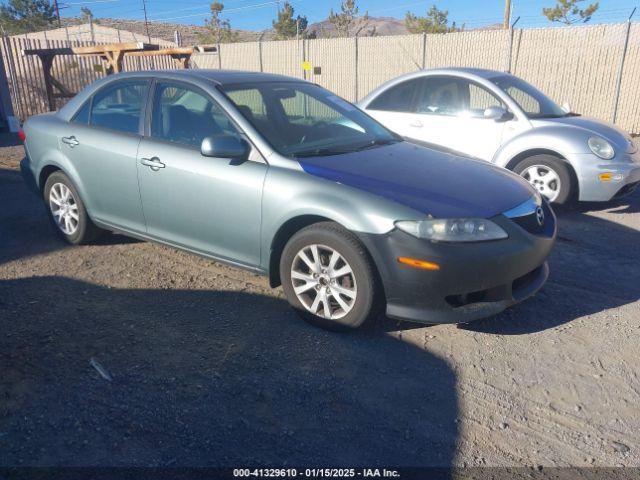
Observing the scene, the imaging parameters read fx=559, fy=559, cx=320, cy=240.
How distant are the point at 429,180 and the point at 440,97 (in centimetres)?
363

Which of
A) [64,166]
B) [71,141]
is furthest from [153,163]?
[64,166]

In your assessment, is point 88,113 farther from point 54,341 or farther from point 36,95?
point 36,95

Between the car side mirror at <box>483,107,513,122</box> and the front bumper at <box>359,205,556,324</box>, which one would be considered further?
the car side mirror at <box>483,107,513,122</box>

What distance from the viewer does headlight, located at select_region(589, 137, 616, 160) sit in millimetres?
6164

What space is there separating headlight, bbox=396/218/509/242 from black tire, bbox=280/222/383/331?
0.33 m

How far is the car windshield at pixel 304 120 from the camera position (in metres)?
4.09

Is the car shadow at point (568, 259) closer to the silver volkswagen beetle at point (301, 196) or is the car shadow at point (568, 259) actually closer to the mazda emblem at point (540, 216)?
the silver volkswagen beetle at point (301, 196)

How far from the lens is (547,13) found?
106ft

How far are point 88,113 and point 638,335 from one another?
4.72m

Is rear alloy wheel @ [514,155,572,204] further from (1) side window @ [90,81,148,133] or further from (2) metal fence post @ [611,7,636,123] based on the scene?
(2) metal fence post @ [611,7,636,123]

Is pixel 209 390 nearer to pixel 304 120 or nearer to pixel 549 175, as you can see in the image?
pixel 304 120

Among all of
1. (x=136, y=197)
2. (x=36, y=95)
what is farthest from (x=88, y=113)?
(x=36, y=95)

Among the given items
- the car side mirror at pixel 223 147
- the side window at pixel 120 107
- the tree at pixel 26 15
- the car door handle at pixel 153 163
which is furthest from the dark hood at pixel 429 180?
the tree at pixel 26 15

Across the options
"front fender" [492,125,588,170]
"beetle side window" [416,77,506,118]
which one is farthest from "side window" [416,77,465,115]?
"front fender" [492,125,588,170]
